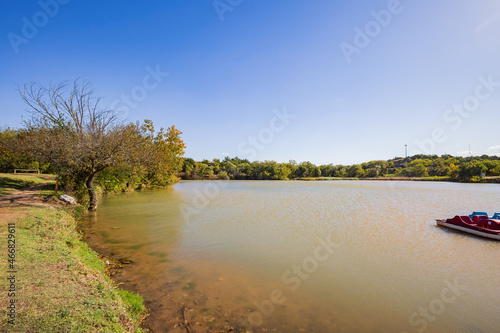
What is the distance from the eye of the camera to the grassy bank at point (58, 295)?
348cm

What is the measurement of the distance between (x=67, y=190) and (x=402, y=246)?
72.6 ft

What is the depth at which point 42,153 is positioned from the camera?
14570 millimetres

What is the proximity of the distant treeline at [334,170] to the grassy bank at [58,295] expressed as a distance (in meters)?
89.0

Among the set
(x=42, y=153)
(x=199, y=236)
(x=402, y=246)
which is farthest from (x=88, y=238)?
(x=402, y=246)

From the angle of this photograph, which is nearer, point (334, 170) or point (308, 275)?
point (308, 275)

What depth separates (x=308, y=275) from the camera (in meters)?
7.83

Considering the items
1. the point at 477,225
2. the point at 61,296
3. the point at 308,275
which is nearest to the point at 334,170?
the point at 477,225

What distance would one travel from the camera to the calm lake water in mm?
5410

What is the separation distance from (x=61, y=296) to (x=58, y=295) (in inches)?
2.3
